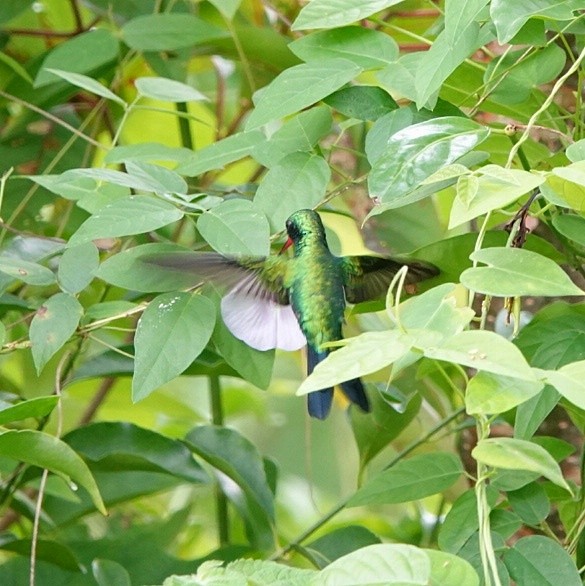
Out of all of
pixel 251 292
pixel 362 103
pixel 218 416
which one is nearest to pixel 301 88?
pixel 362 103

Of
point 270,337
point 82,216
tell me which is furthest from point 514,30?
point 82,216

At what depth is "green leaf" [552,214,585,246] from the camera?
757 mm

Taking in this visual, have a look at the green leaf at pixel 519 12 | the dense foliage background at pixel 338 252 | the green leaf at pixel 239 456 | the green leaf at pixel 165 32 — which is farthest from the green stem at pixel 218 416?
the green leaf at pixel 519 12

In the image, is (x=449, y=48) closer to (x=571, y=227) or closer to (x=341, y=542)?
(x=571, y=227)

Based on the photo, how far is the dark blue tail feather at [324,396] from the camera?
0.83m

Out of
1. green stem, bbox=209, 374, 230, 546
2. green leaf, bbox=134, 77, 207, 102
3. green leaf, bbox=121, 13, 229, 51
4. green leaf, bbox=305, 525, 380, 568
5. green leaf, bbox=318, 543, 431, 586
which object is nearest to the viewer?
green leaf, bbox=318, 543, 431, 586

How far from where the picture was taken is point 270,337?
0.85 meters

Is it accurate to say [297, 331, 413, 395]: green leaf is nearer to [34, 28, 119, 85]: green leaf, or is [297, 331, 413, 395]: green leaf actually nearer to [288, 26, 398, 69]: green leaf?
[288, 26, 398, 69]: green leaf

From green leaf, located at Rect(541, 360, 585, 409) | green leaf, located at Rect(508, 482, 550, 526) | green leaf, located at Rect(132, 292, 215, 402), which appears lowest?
green leaf, located at Rect(508, 482, 550, 526)

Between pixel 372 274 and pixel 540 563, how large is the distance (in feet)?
0.94

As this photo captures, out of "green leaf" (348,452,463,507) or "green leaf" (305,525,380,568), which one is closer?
"green leaf" (348,452,463,507)

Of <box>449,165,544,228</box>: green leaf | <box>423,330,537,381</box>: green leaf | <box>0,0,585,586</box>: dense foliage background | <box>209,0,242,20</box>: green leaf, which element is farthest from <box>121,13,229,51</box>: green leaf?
<box>423,330,537,381</box>: green leaf

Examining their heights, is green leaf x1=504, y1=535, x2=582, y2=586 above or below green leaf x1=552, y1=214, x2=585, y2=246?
below

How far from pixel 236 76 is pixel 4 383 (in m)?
0.62
